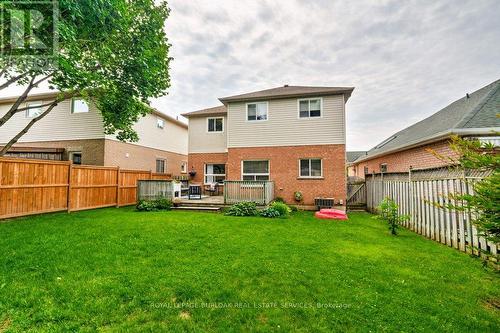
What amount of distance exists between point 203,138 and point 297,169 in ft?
25.7

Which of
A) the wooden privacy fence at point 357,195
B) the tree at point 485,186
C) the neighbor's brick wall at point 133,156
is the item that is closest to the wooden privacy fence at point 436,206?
the tree at point 485,186

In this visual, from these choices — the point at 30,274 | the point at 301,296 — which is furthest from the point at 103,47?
the point at 301,296

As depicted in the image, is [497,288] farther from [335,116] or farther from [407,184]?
[335,116]

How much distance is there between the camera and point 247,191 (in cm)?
1072

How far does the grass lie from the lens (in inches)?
103

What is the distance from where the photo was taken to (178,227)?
713cm

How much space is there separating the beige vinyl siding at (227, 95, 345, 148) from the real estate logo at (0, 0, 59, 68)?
8.25 m

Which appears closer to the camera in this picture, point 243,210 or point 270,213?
point 270,213

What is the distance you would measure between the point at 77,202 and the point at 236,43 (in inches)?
485

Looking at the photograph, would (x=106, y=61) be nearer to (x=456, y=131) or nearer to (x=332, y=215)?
(x=332, y=215)

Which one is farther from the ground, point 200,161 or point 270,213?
point 200,161

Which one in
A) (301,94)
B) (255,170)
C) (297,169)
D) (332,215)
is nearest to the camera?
(332,215)

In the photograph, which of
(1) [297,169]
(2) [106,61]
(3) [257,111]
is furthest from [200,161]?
(2) [106,61]

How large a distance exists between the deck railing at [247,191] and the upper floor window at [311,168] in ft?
8.59
